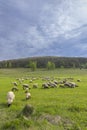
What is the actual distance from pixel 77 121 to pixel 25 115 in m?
3.56

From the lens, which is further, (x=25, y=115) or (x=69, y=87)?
(x=69, y=87)

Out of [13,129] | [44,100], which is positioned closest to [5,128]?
[13,129]

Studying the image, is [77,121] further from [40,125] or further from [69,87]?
[69,87]

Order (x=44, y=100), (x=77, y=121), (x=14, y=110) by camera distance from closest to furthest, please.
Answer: (x=77, y=121) < (x=14, y=110) < (x=44, y=100)

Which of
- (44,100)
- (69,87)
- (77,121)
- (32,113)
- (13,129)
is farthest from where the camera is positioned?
(69,87)

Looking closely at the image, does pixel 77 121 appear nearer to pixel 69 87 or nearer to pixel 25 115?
pixel 25 115

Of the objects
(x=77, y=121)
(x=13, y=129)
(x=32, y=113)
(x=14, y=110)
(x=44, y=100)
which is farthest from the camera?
(x=44, y=100)

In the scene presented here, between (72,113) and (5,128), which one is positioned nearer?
(5,128)

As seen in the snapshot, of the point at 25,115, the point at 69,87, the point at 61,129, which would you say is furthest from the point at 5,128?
the point at 69,87

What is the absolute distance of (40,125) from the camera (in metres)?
15.3

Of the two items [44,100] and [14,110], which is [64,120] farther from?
[44,100]

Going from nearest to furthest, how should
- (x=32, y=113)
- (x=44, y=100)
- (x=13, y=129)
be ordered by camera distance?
1. (x=13, y=129)
2. (x=32, y=113)
3. (x=44, y=100)

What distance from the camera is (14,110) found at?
19.0 metres

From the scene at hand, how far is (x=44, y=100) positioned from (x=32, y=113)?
606 centimetres
